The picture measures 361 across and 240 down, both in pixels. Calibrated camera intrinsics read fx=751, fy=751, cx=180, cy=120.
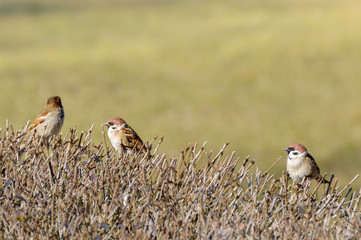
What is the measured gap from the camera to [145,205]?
16.4ft

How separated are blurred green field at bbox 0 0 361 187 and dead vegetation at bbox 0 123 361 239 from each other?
813 centimetres

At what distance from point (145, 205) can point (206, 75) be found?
17.1 meters

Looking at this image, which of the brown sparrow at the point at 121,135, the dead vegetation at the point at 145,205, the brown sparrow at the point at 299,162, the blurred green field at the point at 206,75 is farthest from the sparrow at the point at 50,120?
the blurred green field at the point at 206,75

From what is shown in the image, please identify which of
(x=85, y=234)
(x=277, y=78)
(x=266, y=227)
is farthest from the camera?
(x=277, y=78)

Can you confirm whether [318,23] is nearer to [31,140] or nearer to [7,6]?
[7,6]

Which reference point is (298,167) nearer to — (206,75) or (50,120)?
(50,120)

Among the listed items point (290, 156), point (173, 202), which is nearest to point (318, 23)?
point (290, 156)

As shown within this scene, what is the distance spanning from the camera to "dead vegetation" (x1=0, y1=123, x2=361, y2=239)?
4887 millimetres

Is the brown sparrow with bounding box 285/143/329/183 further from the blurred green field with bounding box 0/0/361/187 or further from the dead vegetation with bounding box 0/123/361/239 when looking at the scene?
the blurred green field with bounding box 0/0/361/187

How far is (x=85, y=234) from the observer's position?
4.71m

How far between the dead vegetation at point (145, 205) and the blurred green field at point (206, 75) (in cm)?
813

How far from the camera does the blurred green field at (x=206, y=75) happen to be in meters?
17.0

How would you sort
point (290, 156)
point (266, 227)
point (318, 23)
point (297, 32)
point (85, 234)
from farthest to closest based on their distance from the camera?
point (318, 23) → point (297, 32) → point (290, 156) → point (266, 227) → point (85, 234)

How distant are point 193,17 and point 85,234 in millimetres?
27342
